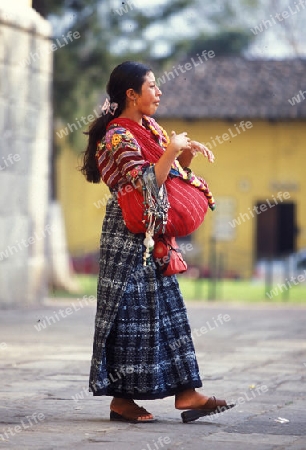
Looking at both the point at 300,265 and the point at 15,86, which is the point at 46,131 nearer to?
the point at 15,86

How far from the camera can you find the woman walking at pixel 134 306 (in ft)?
19.3

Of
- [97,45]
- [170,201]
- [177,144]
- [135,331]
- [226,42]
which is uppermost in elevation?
[226,42]

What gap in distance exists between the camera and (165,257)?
5.93 m

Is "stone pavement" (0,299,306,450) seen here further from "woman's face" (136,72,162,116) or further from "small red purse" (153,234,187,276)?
"woman's face" (136,72,162,116)

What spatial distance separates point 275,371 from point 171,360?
8.22 feet

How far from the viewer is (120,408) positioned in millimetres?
5992

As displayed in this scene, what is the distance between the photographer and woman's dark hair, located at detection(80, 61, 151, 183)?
6035 millimetres

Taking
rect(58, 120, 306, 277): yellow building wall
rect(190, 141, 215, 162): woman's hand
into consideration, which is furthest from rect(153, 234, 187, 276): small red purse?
rect(58, 120, 306, 277): yellow building wall

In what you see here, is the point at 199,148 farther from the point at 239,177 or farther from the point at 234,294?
the point at 239,177

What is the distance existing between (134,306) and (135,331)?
12 centimetres

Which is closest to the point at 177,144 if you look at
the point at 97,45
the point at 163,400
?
the point at 163,400

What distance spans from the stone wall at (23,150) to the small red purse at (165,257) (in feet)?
27.3

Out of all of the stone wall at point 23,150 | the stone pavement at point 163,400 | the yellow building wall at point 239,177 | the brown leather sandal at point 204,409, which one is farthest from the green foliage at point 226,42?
the brown leather sandal at point 204,409

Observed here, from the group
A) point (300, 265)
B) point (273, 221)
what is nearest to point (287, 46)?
point (273, 221)
